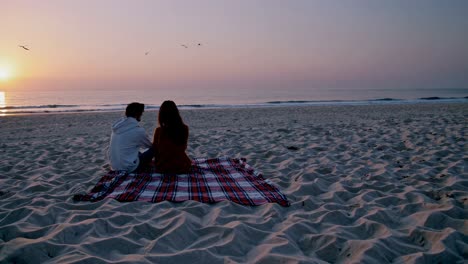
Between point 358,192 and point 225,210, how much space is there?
160 cm

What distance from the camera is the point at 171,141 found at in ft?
14.4

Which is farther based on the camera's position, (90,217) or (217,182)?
(217,182)

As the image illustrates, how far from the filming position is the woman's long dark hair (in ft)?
14.0

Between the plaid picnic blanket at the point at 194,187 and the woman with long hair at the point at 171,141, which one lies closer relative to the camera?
the plaid picnic blanket at the point at 194,187

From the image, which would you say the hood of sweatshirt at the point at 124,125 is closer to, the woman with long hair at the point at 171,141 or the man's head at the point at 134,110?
the man's head at the point at 134,110

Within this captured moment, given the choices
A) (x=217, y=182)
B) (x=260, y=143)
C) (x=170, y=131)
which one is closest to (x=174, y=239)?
(x=217, y=182)

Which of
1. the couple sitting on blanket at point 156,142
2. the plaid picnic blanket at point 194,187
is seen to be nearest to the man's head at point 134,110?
the couple sitting on blanket at point 156,142

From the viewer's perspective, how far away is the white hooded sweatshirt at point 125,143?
14.5 ft

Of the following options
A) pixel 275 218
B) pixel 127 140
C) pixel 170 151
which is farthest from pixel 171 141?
pixel 275 218

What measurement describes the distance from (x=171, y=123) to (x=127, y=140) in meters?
0.67

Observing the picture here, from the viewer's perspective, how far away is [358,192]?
374 cm

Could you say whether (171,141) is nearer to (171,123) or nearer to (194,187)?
(171,123)

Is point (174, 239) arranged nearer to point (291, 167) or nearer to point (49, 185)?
point (49, 185)

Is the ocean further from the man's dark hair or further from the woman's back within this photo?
the woman's back
